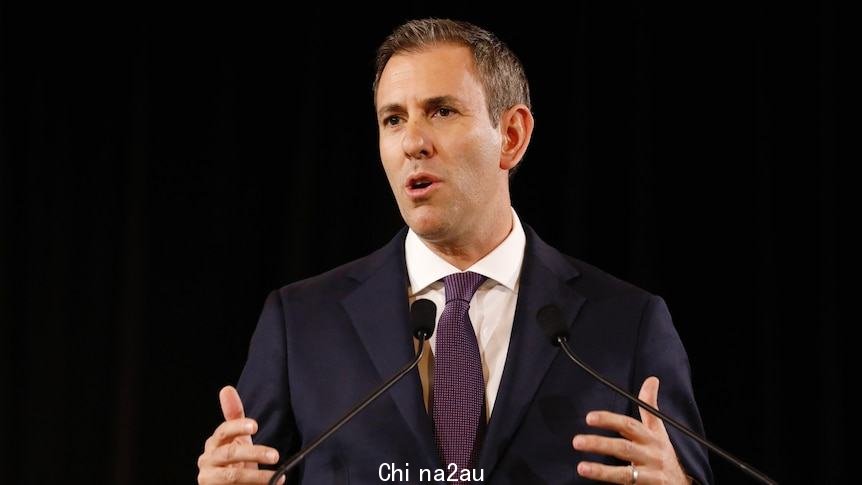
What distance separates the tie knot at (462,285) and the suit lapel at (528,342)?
0.10m

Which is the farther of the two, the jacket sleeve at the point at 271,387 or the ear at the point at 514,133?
the ear at the point at 514,133

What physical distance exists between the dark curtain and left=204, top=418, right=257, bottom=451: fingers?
1.12 m

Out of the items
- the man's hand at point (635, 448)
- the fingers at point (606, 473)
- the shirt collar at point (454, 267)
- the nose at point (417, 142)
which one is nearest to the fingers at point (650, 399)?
the man's hand at point (635, 448)

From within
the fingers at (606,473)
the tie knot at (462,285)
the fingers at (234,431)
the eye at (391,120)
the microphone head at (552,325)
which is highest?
the eye at (391,120)

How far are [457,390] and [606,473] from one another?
41 centimetres

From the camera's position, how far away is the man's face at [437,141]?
2.06 m

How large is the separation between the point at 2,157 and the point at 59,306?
0.49 meters

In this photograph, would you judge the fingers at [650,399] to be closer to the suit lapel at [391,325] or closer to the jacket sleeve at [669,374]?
the jacket sleeve at [669,374]

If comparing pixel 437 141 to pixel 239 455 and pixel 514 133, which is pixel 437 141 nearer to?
pixel 514 133

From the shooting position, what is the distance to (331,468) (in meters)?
1.89

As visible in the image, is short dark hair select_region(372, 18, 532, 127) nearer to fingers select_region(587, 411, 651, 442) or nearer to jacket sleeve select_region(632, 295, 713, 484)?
jacket sleeve select_region(632, 295, 713, 484)

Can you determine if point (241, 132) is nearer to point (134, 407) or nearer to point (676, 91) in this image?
point (134, 407)

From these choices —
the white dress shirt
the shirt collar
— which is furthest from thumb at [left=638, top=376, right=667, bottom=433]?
the shirt collar

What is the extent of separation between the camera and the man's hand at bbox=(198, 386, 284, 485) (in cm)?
163
